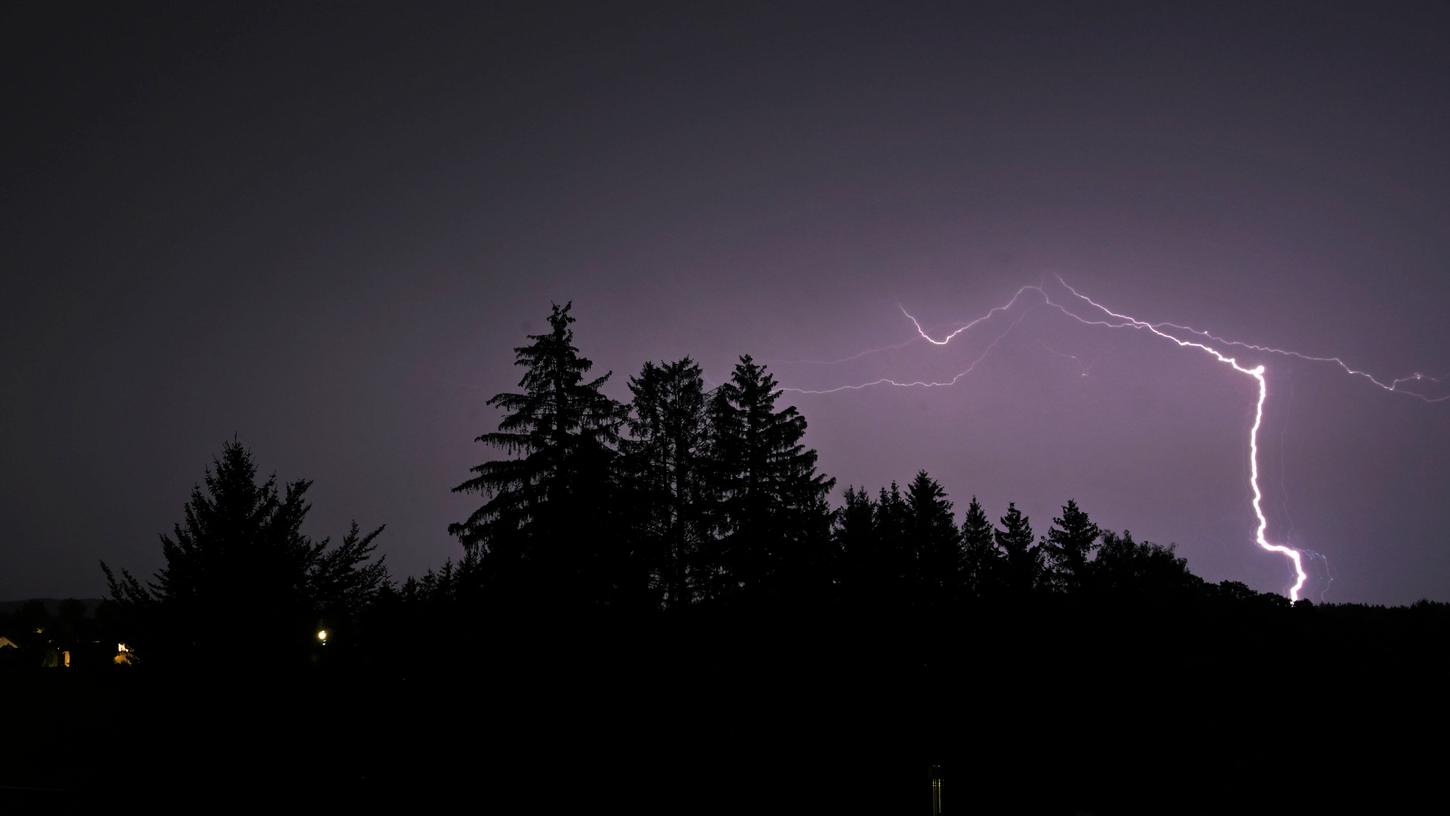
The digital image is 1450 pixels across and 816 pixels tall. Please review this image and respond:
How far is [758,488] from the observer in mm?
25250

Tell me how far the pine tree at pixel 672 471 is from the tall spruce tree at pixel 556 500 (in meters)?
2.06

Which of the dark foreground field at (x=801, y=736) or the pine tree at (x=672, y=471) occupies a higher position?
the pine tree at (x=672, y=471)

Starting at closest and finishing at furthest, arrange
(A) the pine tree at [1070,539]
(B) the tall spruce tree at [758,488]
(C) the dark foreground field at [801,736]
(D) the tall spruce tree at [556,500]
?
(C) the dark foreground field at [801,736] → (D) the tall spruce tree at [556,500] → (B) the tall spruce tree at [758,488] → (A) the pine tree at [1070,539]

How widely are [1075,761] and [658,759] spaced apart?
615 centimetres

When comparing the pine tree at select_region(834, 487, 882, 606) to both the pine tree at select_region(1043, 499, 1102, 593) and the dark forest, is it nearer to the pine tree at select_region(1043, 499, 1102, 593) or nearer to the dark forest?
A: the dark forest

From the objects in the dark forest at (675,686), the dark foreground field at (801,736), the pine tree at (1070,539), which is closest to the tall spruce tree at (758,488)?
the dark forest at (675,686)

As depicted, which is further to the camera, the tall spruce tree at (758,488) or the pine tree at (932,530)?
the pine tree at (932,530)

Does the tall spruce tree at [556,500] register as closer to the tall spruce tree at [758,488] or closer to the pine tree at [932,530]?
the tall spruce tree at [758,488]

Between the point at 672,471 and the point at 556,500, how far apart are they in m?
7.78

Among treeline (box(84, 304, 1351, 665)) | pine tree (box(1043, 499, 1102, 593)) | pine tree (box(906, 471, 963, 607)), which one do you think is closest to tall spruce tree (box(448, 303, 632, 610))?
treeline (box(84, 304, 1351, 665))

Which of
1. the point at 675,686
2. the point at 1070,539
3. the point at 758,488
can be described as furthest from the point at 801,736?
the point at 1070,539

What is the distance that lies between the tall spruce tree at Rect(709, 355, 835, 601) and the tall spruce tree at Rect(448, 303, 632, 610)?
13.2ft

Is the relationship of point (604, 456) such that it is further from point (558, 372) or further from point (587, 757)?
point (587, 757)

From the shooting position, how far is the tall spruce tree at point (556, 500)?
17.2 metres
